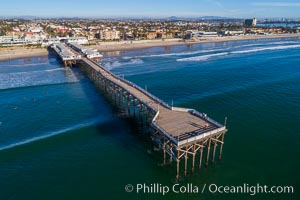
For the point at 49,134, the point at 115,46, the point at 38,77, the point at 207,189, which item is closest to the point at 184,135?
the point at 207,189

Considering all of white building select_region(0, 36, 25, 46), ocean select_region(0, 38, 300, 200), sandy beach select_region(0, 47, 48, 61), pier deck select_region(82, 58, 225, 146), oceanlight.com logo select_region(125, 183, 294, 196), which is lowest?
oceanlight.com logo select_region(125, 183, 294, 196)

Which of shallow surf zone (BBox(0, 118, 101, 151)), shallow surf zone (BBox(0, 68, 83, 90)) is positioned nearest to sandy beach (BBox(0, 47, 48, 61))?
shallow surf zone (BBox(0, 68, 83, 90))

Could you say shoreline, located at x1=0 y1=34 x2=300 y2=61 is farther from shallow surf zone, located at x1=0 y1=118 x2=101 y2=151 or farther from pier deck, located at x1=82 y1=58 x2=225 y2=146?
pier deck, located at x1=82 y1=58 x2=225 y2=146

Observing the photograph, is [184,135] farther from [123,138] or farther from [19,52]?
[19,52]

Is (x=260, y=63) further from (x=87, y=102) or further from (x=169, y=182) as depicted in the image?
(x=169, y=182)

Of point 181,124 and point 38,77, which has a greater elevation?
point 38,77

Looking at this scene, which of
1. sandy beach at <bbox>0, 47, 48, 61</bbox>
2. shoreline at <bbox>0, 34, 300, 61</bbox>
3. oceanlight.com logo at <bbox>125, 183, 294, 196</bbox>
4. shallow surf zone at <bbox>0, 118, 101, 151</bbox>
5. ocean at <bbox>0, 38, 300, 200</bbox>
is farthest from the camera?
shoreline at <bbox>0, 34, 300, 61</bbox>
